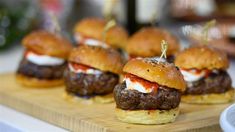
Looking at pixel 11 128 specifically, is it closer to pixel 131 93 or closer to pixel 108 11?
pixel 131 93

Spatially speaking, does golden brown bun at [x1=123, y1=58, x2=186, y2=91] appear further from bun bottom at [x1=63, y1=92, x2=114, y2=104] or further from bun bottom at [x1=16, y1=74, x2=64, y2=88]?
bun bottom at [x1=16, y1=74, x2=64, y2=88]

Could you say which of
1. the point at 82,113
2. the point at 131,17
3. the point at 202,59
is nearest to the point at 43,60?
the point at 82,113

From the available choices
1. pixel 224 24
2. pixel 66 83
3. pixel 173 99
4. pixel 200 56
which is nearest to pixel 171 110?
pixel 173 99

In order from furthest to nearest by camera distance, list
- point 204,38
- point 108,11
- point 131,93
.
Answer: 1. point 108,11
2. point 204,38
3. point 131,93

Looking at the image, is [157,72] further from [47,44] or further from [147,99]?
[47,44]

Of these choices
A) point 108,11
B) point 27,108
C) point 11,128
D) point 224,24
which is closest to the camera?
point 11,128

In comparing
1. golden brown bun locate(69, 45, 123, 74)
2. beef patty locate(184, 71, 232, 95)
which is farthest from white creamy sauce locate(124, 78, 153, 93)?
beef patty locate(184, 71, 232, 95)

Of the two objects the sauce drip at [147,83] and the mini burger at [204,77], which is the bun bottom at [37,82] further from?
the sauce drip at [147,83]
